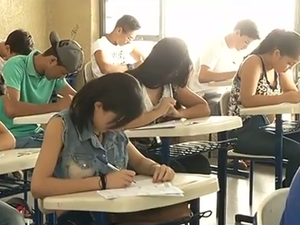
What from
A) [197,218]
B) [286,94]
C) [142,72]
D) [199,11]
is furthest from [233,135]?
[199,11]

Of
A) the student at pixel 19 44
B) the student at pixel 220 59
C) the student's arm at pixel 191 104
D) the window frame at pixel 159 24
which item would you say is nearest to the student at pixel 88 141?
the student's arm at pixel 191 104

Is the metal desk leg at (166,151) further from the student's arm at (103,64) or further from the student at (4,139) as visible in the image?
the student's arm at (103,64)

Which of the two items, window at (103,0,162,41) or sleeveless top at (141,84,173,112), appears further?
window at (103,0,162,41)

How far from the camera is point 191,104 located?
3137 millimetres

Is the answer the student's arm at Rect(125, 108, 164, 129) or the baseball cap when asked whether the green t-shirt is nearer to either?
the baseball cap

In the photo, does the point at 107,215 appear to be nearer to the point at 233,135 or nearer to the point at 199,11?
the point at 233,135

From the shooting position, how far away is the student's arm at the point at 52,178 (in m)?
1.75

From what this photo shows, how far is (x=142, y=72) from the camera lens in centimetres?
286

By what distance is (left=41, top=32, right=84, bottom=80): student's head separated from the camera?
124 inches

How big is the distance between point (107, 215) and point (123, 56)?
3.81 meters


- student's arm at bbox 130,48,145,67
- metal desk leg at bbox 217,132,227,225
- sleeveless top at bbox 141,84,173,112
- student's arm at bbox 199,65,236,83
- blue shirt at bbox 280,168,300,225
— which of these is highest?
blue shirt at bbox 280,168,300,225

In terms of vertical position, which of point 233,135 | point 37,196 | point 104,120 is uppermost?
point 104,120

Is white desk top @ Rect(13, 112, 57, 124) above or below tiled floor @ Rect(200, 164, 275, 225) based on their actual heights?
above

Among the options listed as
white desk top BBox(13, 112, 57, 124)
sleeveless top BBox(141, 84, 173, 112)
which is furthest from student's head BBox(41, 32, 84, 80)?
sleeveless top BBox(141, 84, 173, 112)
